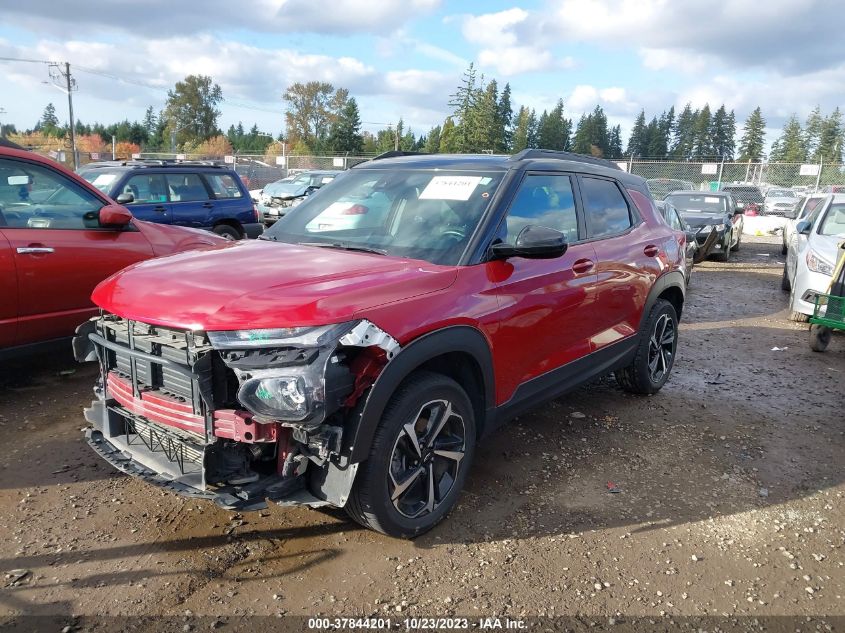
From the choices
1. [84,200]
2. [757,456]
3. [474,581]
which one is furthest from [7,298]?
[757,456]

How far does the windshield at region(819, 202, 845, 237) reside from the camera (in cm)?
823

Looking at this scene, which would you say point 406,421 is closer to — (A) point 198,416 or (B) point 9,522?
(A) point 198,416

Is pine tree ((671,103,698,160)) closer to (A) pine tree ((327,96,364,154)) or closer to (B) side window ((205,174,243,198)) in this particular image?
(A) pine tree ((327,96,364,154))

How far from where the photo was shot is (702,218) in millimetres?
14570

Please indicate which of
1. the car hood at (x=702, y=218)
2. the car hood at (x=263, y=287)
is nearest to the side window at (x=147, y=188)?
the car hood at (x=263, y=287)

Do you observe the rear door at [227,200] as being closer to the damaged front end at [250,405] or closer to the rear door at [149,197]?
the rear door at [149,197]

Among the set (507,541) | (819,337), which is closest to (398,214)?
(507,541)

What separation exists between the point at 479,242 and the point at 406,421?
1081 mm

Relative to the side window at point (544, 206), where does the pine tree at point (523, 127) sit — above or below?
above

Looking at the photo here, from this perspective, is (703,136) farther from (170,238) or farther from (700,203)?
(170,238)

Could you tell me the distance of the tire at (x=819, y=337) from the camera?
7008mm

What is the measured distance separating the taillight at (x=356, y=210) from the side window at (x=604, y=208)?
1534 mm

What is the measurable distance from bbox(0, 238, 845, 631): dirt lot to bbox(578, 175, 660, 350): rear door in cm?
79

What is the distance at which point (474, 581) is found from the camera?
288 centimetres
